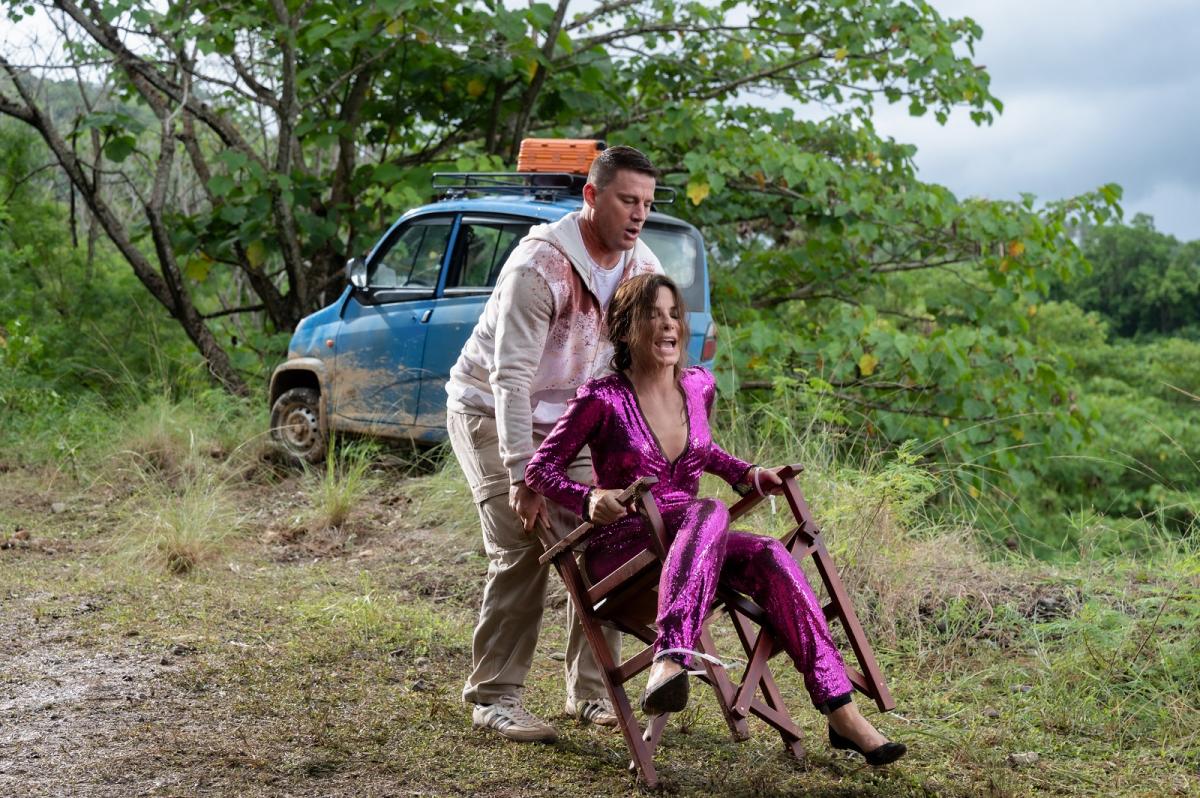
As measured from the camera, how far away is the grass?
13.4 feet

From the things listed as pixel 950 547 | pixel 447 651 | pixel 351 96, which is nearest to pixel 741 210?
pixel 351 96

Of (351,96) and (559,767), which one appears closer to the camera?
(559,767)

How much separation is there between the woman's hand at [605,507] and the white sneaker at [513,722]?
2.86 feet

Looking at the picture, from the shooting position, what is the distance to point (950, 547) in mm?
6664

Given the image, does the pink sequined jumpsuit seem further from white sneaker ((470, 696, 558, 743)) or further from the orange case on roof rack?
the orange case on roof rack

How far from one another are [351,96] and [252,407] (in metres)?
3.20

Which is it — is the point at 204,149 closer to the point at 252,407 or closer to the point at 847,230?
the point at 252,407

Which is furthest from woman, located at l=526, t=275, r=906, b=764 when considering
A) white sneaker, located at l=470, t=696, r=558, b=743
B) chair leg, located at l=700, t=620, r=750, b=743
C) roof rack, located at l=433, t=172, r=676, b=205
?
roof rack, located at l=433, t=172, r=676, b=205

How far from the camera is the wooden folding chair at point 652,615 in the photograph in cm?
375

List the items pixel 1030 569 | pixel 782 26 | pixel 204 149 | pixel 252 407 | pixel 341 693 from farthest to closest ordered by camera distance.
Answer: pixel 204 149, pixel 782 26, pixel 252 407, pixel 1030 569, pixel 341 693

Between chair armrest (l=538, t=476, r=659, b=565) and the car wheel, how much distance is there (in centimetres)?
599

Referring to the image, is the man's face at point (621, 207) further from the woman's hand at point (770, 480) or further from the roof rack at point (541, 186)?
the roof rack at point (541, 186)

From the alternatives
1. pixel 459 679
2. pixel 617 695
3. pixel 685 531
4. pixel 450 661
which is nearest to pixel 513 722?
pixel 617 695

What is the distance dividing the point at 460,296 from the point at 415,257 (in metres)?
0.58
